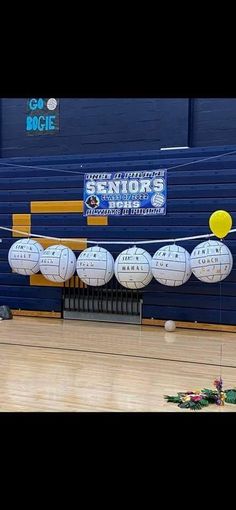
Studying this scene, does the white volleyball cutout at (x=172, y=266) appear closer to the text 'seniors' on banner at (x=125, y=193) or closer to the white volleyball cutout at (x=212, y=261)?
the white volleyball cutout at (x=212, y=261)

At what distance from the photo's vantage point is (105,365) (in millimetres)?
5352

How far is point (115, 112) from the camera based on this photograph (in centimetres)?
907

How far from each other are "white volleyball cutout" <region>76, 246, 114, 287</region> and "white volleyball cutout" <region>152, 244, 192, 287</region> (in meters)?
0.69

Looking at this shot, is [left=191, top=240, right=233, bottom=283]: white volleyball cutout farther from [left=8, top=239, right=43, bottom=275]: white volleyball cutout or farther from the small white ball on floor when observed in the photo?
[left=8, top=239, right=43, bottom=275]: white volleyball cutout

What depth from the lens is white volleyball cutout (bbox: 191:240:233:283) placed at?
690 cm

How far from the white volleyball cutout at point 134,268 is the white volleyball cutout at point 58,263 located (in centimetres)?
75

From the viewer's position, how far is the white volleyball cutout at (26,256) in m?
8.15

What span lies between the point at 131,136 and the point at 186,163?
1.37 m

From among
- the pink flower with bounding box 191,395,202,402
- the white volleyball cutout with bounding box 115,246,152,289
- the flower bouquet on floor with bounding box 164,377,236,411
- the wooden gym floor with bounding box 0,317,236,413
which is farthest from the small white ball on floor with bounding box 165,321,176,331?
the pink flower with bounding box 191,395,202,402

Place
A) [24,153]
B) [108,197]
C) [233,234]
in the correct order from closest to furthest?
[233,234]
[108,197]
[24,153]

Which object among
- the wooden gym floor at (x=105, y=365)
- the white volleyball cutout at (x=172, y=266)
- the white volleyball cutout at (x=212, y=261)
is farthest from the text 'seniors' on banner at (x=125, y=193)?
the wooden gym floor at (x=105, y=365)
